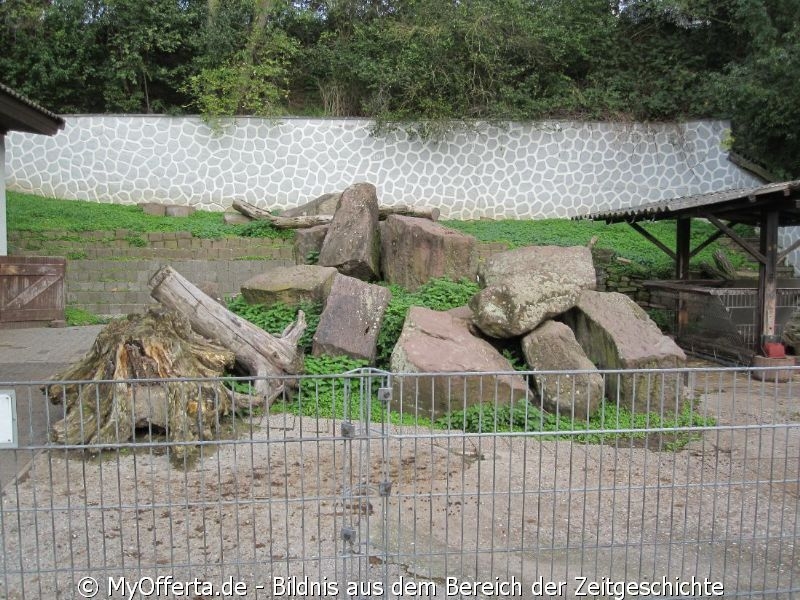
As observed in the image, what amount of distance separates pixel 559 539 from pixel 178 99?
17.6 metres

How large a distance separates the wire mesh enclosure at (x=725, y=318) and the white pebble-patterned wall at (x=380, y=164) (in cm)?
723

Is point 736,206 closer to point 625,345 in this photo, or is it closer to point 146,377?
point 625,345

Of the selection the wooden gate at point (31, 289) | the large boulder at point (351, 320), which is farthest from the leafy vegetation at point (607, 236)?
the wooden gate at point (31, 289)

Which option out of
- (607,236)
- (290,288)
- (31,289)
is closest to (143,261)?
(31,289)

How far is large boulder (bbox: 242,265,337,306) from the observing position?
7848 mm

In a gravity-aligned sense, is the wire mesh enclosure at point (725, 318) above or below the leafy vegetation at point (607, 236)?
below

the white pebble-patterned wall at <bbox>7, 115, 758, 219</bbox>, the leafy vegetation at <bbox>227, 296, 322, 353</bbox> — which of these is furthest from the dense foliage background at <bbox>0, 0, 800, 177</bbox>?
the leafy vegetation at <bbox>227, 296, 322, 353</bbox>

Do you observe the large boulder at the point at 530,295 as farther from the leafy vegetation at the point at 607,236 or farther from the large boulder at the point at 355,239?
the leafy vegetation at the point at 607,236

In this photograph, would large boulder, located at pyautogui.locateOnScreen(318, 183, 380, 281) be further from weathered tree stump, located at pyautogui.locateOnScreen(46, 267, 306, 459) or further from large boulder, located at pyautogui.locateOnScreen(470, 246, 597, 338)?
large boulder, located at pyautogui.locateOnScreen(470, 246, 597, 338)

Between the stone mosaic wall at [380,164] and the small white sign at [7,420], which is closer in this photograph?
the small white sign at [7,420]

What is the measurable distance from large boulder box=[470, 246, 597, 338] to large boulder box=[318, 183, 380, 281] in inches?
94.1

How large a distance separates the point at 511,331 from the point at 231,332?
268cm

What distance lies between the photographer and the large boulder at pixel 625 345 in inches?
257

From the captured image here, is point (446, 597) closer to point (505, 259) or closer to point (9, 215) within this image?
point (505, 259)
